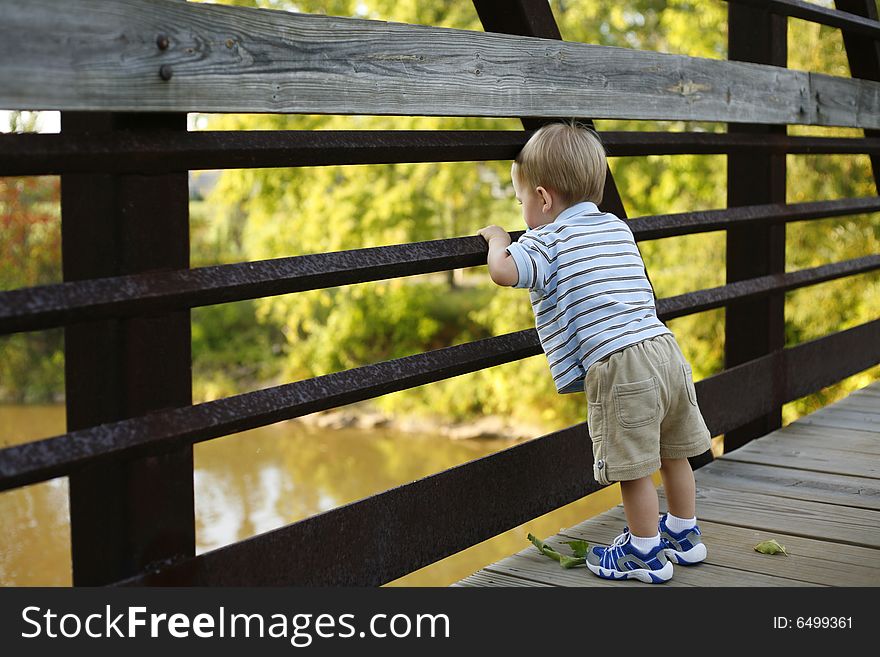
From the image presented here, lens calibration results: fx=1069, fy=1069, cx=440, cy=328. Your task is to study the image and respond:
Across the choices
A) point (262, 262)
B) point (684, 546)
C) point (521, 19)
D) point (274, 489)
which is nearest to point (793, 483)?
point (684, 546)

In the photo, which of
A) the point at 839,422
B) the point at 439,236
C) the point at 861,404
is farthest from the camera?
the point at 439,236

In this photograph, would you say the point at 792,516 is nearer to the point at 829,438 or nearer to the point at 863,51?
the point at 829,438

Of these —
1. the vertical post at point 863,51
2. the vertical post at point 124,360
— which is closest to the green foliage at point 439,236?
the vertical post at point 863,51

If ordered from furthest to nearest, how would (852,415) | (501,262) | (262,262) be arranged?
(852,415) < (501,262) < (262,262)

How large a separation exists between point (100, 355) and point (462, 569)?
9.63 metres

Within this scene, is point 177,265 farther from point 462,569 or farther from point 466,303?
point 466,303

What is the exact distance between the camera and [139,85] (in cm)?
135

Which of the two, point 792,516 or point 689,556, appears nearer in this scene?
point 689,556

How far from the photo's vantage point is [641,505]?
1964 mm

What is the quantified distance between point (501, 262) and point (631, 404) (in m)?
0.35

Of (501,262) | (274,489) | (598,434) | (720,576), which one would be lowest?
(274,489)

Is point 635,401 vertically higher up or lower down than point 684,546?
higher up

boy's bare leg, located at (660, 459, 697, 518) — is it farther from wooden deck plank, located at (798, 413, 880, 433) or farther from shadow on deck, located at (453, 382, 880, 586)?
wooden deck plank, located at (798, 413, 880, 433)

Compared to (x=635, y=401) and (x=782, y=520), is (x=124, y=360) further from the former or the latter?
(x=782, y=520)
